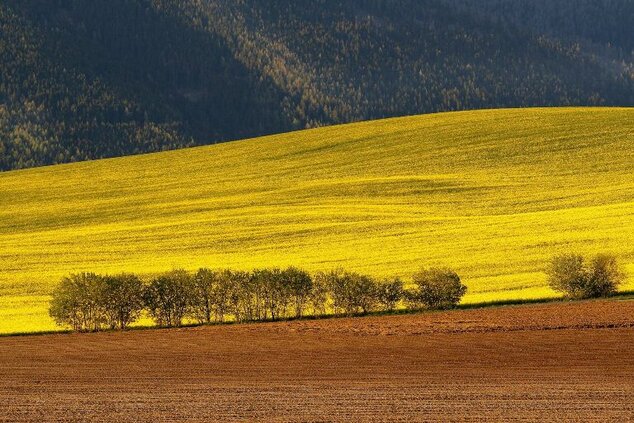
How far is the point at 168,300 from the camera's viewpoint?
47.5 m

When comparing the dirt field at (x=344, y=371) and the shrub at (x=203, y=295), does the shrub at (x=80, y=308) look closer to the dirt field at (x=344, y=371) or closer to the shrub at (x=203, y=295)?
the dirt field at (x=344, y=371)

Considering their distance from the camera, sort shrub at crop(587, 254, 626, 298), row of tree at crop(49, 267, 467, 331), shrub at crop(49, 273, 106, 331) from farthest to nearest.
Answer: shrub at crop(587, 254, 626, 298) < row of tree at crop(49, 267, 467, 331) < shrub at crop(49, 273, 106, 331)

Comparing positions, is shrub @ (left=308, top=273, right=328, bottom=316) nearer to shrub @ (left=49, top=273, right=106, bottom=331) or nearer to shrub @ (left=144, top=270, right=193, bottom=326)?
shrub @ (left=144, top=270, right=193, bottom=326)

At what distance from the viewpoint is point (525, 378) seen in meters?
29.2

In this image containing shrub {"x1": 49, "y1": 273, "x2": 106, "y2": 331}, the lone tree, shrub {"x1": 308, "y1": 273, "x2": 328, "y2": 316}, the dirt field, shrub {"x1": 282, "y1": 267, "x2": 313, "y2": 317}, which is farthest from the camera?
the lone tree

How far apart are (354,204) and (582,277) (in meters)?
35.1

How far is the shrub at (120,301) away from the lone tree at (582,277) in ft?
56.8

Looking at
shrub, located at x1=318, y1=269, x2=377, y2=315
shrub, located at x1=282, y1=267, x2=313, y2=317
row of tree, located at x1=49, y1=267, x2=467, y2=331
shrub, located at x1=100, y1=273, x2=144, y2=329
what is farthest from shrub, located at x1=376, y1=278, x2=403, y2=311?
shrub, located at x1=100, y1=273, x2=144, y2=329

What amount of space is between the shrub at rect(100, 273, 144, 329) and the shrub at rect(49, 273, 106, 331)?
8.4 inches

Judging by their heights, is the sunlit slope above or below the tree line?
above

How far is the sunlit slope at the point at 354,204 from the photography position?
197 feet

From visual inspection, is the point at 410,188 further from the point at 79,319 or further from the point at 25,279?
the point at 79,319

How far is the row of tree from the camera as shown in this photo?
155 ft

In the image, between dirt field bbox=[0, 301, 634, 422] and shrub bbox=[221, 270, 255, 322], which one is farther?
shrub bbox=[221, 270, 255, 322]
